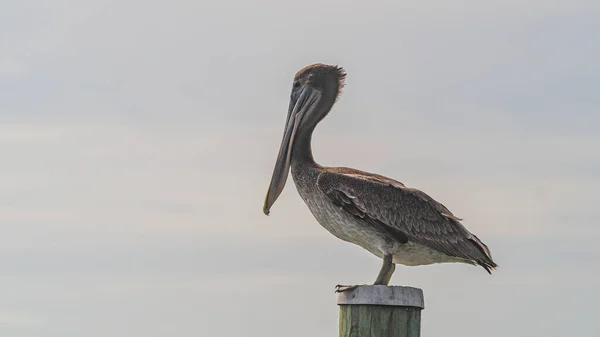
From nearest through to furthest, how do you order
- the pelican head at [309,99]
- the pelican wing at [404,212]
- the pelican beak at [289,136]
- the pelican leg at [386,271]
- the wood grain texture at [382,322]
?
the wood grain texture at [382,322]
the pelican leg at [386,271]
the pelican wing at [404,212]
the pelican beak at [289,136]
the pelican head at [309,99]

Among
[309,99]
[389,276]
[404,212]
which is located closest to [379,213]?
[404,212]

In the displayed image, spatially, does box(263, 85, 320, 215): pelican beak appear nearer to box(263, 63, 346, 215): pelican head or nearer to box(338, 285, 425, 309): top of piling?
box(263, 63, 346, 215): pelican head

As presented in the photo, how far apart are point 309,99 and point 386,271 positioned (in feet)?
7.27

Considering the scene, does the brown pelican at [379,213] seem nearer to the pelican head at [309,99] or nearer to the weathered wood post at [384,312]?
the pelican head at [309,99]

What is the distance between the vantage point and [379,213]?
955 cm

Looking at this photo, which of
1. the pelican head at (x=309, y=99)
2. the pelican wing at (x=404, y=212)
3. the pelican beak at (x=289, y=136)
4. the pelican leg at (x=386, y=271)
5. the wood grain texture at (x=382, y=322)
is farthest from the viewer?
the pelican head at (x=309, y=99)

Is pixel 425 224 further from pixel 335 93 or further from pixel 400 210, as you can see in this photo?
pixel 335 93

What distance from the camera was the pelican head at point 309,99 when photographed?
10.4 m

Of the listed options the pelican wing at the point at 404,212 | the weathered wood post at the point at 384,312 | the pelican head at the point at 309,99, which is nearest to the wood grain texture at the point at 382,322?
the weathered wood post at the point at 384,312

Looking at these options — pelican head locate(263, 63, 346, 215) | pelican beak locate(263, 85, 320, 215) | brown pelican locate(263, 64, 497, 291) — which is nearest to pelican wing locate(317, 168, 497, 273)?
brown pelican locate(263, 64, 497, 291)

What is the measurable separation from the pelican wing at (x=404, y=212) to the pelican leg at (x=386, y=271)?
30cm

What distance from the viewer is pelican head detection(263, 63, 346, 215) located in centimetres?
1036

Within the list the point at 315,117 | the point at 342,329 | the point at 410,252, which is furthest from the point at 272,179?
the point at 342,329

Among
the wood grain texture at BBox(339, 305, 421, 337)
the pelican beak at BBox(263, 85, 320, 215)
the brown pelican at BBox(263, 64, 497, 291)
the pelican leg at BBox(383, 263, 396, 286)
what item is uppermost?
the pelican beak at BBox(263, 85, 320, 215)
